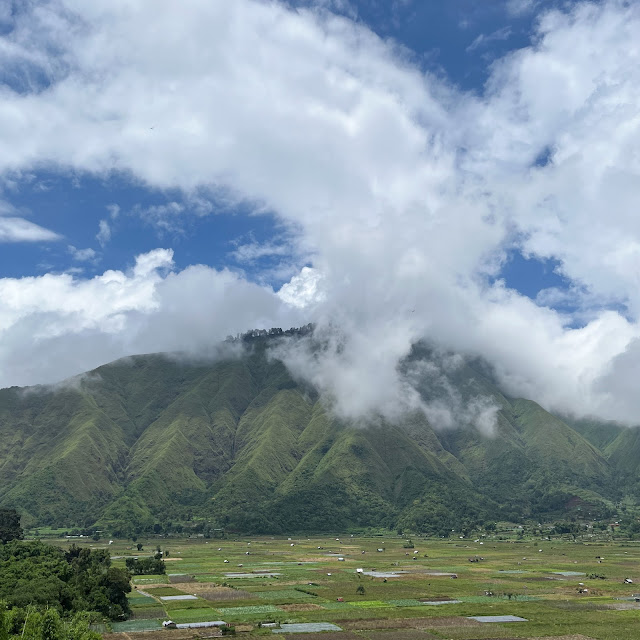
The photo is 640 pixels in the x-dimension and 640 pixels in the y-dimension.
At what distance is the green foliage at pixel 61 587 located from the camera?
86.1 m

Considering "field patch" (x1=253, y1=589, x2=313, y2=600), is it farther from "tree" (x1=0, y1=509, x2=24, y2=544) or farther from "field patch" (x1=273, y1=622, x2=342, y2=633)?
"tree" (x1=0, y1=509, x2=24, y2=544)

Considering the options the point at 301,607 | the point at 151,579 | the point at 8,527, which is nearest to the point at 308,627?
the point at 301,607

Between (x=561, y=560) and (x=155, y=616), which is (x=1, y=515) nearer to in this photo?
(x=155, y=616)

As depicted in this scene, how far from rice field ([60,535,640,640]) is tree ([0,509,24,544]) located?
29.1 meters

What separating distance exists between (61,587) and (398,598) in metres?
58.5

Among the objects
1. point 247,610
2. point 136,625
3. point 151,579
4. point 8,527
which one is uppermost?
point 8,527

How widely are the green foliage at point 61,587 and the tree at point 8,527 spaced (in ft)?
120

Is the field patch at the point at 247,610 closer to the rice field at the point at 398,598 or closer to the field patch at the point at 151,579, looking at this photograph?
the rice field at the point at 398,598

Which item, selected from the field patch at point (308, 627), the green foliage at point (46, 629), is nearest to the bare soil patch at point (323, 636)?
the field patch at point (308, 627)

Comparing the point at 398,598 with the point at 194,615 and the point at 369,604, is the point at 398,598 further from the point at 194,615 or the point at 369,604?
the point at 194,615

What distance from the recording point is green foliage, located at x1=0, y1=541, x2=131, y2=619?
86106mm

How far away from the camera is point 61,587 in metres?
93.2

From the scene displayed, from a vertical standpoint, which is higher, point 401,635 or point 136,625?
point 401,635

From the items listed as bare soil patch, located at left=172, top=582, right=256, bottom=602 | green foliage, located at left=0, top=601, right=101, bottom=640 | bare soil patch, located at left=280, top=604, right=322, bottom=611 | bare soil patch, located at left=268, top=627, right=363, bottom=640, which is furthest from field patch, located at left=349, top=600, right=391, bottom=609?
green foliage, located at left=0, top=601, right=101, bottom=640
